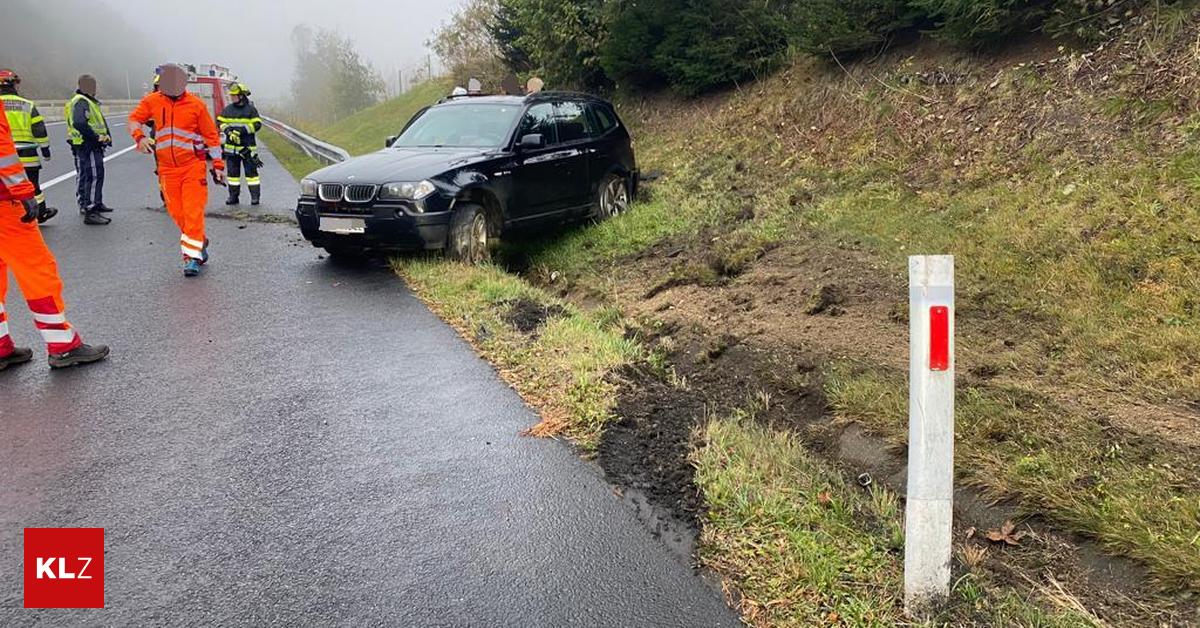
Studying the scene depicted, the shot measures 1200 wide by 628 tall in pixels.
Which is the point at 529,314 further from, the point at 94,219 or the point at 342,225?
the point at 94,219

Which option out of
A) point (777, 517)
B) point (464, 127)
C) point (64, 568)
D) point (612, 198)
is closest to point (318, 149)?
point (612, 198)

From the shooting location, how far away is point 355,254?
852 centimetres

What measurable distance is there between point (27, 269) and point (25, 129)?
6.55 meters

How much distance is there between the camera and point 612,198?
10406 millimetres

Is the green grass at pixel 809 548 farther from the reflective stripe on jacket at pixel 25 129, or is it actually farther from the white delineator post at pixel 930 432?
the reflective stripe on jacket at pixel 25 129

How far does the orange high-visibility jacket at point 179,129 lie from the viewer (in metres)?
7.66

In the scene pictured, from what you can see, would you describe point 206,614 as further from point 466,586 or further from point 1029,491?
point 1029,491

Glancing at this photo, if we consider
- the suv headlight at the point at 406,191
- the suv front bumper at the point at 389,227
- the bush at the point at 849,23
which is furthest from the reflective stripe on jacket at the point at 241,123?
the bush at the point at 849,23

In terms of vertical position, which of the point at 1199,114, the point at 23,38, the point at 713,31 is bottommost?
the point at 1199,114

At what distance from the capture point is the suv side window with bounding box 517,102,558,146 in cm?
890

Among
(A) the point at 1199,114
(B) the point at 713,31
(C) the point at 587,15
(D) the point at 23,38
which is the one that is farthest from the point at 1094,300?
(D) the point at 23,38

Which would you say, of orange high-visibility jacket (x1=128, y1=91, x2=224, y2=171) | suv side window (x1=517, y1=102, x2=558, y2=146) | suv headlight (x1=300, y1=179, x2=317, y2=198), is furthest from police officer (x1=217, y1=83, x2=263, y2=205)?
suv side window (x1=517, y1=102, x2=558, y2=146)

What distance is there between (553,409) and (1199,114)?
18.1 feet

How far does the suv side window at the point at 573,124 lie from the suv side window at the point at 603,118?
206mm
